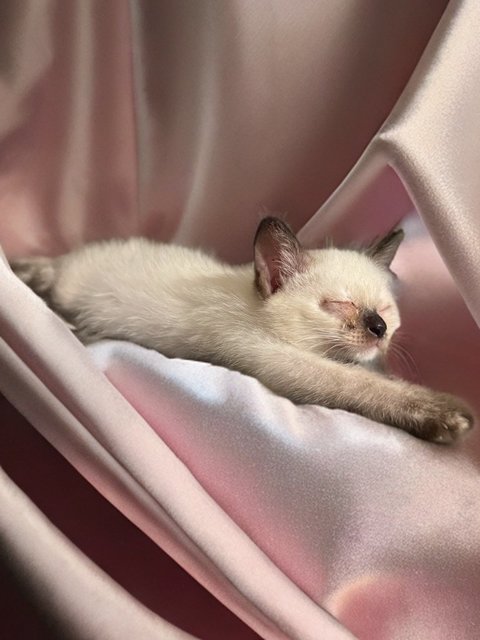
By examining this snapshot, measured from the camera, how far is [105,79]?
817 millimetres

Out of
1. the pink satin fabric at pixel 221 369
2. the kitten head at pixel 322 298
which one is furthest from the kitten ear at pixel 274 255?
the pink satin fabric at pixel 221 369

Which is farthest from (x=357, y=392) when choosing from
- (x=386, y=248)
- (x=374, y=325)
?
(x=386, y=248)

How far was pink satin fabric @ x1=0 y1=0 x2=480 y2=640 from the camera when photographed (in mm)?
507

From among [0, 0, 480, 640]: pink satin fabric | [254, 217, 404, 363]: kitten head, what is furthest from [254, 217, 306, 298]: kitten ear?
[0, 0, 480, 640]: pink satin fabric

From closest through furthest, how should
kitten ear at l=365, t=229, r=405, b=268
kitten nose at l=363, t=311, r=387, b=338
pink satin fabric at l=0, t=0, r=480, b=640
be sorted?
pink satin fabric at l=0, t=0, r=480, b=640 < kitten nose at l=363, t=311, r=387, b=338 < kitten ear at l=365, t=229, r=405, b=268

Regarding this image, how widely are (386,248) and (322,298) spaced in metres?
0.12

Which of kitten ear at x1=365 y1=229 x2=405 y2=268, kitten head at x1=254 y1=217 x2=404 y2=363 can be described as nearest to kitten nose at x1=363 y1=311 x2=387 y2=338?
kitten head at x1=254 y1=217 x2=404 y2=363

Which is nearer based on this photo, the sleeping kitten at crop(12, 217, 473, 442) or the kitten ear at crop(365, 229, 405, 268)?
the sleeping kitten at crop(12, 217, 473, 442)

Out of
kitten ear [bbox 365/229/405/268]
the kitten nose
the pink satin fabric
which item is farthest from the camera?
kitten ear [bbox 365/229/405/268]

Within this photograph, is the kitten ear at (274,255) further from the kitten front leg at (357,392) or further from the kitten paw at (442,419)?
the kitten paw at (442,419)

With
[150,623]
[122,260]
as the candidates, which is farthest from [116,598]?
[122,260]

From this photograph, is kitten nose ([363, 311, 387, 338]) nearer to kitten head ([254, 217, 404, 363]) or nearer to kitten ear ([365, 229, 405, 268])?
kitten head ([254, 217, 404, 363])

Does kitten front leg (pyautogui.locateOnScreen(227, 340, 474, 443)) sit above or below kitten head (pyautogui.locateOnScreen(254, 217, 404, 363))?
below

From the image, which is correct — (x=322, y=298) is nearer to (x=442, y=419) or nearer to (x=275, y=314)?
(x=275, y=314)
